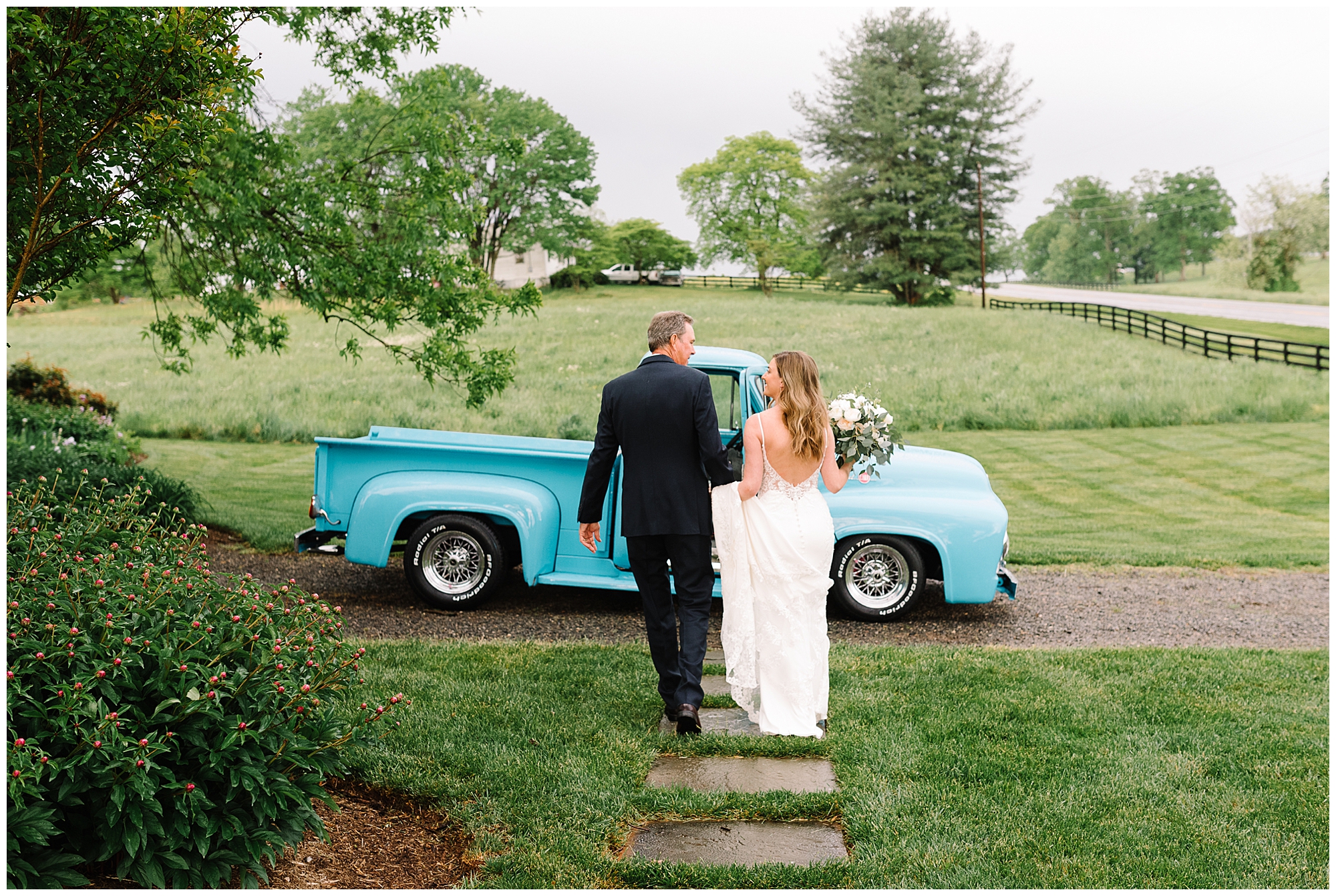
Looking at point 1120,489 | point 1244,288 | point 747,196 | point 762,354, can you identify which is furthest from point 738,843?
point 1244,288

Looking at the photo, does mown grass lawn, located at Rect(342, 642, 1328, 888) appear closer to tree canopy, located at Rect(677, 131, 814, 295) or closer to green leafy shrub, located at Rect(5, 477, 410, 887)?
green leafy shrub, located at Rect(5, 477, 410, 887)

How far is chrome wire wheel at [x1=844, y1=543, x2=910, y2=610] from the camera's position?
25.4 ft

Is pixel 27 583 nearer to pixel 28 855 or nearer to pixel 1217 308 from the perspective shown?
pixel 28 855

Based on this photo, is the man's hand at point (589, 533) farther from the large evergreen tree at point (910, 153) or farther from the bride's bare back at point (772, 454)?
the large evergreen tree at point (910, 153)

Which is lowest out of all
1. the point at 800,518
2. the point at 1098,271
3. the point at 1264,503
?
the point at 1264,503

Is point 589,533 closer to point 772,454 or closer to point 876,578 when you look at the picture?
point 772,454

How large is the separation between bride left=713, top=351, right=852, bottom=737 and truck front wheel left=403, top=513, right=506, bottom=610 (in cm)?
272

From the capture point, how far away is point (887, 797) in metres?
4.38

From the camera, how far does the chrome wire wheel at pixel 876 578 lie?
774cm

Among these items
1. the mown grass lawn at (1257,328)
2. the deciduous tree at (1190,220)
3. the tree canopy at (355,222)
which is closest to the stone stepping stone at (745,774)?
the tree canopy at (355,222)

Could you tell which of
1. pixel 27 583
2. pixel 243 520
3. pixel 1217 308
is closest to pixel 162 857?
pixel 27 583

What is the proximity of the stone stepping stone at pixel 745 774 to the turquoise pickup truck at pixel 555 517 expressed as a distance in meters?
2.71

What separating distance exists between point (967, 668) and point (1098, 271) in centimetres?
9088

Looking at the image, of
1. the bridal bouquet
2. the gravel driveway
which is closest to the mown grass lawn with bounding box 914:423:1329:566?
the gravel driveway
